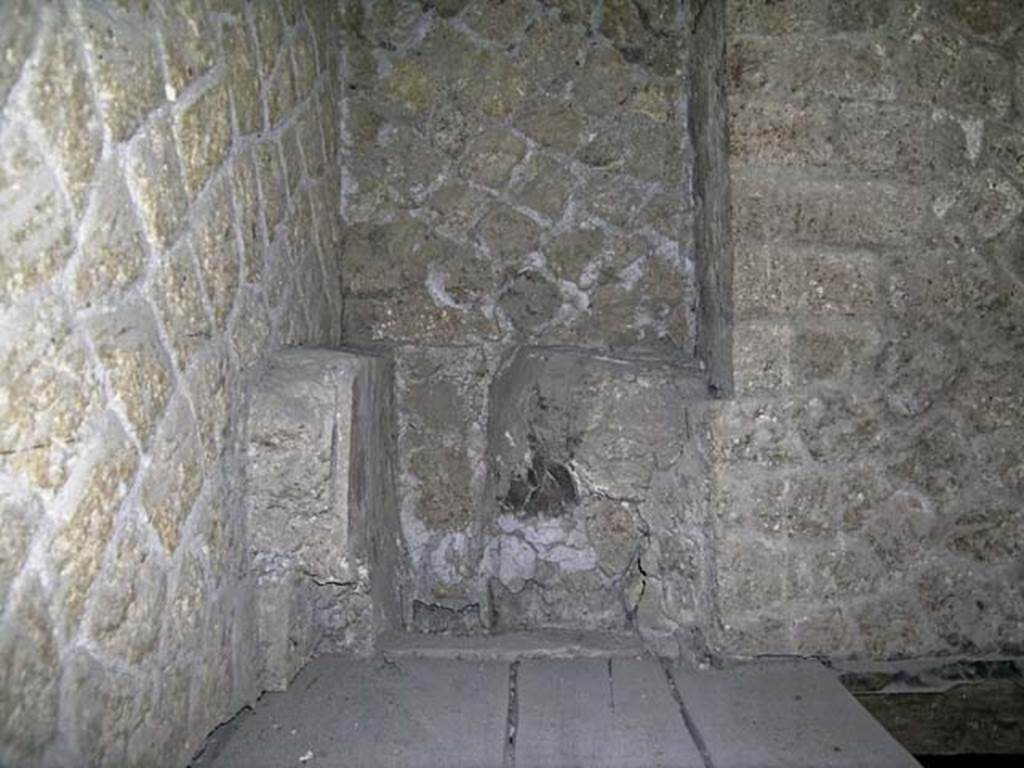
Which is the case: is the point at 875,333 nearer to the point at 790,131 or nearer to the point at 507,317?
the point at 790,131

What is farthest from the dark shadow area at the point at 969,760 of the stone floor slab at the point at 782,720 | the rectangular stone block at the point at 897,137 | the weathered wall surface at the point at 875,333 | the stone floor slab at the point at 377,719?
the rectangular stone block at the point at 897,137

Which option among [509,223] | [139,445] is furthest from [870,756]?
[509,223]

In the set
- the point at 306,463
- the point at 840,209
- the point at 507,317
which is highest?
the point at 840,209

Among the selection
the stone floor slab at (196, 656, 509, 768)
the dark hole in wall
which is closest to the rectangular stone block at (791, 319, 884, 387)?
the dark hole in wall

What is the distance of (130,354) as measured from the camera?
1.40 metres

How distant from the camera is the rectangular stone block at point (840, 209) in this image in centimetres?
215

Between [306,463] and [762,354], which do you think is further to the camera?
[762,354]

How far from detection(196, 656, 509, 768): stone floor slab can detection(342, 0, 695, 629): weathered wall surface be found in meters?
0.61

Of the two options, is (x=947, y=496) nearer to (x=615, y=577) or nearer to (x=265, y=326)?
(x=615, y=577)

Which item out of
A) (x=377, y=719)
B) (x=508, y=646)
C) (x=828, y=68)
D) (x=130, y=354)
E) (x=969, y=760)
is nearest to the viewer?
(x=130, y=354)

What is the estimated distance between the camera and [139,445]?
144cm

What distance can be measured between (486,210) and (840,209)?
44.1 inches

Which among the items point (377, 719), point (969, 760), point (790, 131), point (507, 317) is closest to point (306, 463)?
point (377, 719)

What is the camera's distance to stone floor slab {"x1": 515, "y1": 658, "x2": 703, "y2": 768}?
6.00ft
